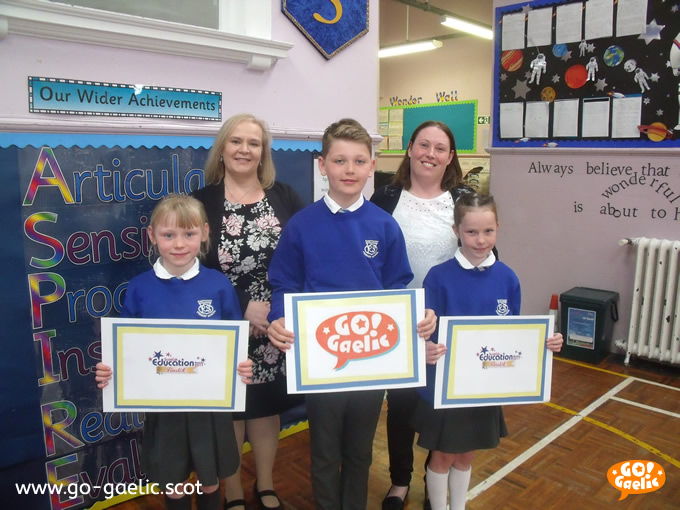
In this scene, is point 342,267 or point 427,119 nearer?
point 342,267

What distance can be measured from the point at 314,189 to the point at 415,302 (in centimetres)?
130

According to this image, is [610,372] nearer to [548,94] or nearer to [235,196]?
[548,94]

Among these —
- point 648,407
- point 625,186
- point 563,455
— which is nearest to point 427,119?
point 625,186

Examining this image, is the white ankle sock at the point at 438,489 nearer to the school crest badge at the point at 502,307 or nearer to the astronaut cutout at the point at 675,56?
the school crest badge at the point at 502,307

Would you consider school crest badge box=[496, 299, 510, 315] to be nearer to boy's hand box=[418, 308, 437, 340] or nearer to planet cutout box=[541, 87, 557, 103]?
boy's hand box=[418, 308, 437, 340]

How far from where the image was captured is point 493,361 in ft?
6.19

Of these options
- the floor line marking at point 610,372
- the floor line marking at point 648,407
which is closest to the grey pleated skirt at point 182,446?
the floor line marking at point 648,407

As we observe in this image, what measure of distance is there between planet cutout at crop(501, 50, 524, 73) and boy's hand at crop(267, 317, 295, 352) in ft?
11.9

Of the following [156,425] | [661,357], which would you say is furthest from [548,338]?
[661,357]

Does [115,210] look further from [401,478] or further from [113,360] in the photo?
[401,478]

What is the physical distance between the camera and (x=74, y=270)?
212 cm

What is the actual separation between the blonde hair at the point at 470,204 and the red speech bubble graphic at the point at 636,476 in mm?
1539

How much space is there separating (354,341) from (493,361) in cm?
52

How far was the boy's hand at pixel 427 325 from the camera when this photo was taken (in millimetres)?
1773
